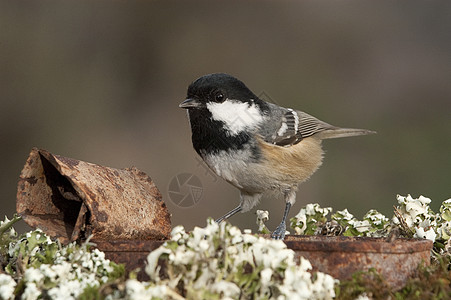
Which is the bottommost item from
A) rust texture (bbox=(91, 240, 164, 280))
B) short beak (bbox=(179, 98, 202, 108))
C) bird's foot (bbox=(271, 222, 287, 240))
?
bird's foot (bbox=(271, 222, 287, 240))

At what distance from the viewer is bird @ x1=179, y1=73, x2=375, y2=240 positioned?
263 cm

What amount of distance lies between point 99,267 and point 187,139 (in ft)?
13.5

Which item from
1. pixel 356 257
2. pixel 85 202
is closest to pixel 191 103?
pixel 85 202

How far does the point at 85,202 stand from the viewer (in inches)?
72.2

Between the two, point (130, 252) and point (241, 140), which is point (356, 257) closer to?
point (130, 252)

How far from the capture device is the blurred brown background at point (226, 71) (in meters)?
5.32

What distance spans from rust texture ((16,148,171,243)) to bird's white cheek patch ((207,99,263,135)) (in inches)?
23.9

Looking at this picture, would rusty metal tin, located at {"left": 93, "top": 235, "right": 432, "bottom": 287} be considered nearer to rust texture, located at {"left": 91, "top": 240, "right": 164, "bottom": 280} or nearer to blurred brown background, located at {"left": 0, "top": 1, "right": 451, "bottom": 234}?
rust texture, located at {"left": 91, "top": 240, "right": 164, "bottom": 280}

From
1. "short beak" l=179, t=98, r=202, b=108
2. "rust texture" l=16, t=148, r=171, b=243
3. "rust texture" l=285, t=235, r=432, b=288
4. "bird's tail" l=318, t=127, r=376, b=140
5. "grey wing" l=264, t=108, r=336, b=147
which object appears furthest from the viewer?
"bird's tail" l=318, t=127, r=376, b=140

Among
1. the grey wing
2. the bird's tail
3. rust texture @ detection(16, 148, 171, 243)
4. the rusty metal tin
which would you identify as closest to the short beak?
the grey wing

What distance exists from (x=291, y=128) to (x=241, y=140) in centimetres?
48

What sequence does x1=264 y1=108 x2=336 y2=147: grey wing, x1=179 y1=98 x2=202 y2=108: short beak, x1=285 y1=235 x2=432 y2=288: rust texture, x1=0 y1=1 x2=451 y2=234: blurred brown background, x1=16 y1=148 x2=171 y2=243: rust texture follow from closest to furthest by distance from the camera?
x1=285 y1=235 x2=432 y2=288: rust texture < x1=16 y1=148 x2=171 y2=243: rust texture < x1=179 y1=98 x2=202 y2=108: short beak < x1=264 y1=108 x2=336 y2=147: grey wing < x1=0 y1=1 x2=451 y2=234: blurred brown background

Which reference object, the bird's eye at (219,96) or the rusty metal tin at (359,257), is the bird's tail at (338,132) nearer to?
the bird's eye at (219,96)

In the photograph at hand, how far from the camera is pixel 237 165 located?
8.64ft
